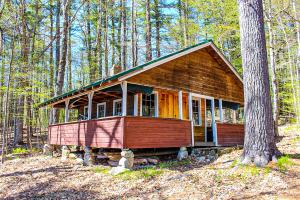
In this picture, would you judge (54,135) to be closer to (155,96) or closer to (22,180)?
(22,180)

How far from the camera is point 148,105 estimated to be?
1334 centimetres

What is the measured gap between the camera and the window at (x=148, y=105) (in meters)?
13.2

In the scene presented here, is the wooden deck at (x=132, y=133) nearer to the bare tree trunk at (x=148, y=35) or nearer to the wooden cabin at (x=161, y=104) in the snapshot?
the wooden cabin at (x=161, y=104)

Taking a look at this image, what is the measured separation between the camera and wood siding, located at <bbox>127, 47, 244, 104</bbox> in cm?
1193

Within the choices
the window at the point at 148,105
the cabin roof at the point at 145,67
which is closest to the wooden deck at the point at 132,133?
the cabin roof at the point at 145,67

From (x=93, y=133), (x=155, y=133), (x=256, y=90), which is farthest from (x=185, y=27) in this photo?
(x=256, y=90)

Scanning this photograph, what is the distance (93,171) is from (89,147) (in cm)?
189

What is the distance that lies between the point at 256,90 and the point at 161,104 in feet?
21.2

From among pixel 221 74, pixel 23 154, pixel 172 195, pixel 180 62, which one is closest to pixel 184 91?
pixel 180 62

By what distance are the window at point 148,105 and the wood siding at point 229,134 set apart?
12.2 ft

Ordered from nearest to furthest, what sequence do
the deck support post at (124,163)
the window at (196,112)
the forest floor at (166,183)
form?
the forest floor at (166,183) → the deck support post at (124,163) → the window at (196,112)

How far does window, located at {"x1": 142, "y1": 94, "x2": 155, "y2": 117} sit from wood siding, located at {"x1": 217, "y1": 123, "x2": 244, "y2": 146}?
147 inches

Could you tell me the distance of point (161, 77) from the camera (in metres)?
12.1

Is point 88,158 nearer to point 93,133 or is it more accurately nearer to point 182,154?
point 93,133
